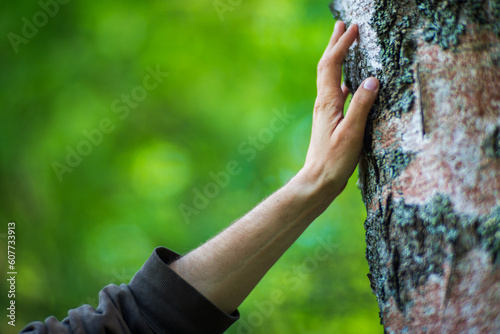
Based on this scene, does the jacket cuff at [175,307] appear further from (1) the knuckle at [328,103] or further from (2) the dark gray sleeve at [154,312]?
(1) the knuckle at [328,103]

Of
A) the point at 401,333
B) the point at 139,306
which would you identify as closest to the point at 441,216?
the point at 401,333

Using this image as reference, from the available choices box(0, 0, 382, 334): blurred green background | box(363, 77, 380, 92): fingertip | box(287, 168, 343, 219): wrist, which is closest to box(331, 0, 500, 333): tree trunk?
box(363, 77, 380, 92): fingertip

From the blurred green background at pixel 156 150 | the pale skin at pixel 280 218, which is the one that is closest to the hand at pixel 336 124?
the pale skin at pixel 280 218

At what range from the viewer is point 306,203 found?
47.0 inches

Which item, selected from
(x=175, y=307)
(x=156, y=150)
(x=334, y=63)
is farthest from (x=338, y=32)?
(x=156, y=150)

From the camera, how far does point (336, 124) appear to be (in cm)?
120

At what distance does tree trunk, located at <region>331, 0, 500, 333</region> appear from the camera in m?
0.83

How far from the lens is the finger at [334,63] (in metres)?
1.17

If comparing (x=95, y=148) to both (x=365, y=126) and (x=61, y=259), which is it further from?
(x=365, y=126)

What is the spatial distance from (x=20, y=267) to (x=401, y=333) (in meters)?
3.85

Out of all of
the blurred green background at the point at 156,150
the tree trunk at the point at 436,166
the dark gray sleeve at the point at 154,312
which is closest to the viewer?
the tree trunk at the point at 436,166

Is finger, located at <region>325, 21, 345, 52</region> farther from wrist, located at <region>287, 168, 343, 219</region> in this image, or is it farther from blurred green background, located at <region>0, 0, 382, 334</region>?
blurred green background, located at <region>0, 0, 382, 334</region>

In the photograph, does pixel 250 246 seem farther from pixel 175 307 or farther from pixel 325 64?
pixel 325 64

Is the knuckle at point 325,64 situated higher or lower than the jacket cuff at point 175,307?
higher
